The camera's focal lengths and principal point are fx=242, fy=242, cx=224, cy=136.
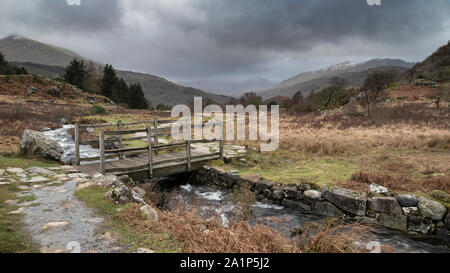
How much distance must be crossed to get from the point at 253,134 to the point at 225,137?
227cm

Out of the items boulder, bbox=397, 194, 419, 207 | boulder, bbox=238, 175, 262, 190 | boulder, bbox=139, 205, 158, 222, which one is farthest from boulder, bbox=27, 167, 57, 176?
boulder, bbox=397, 194, 419, 207

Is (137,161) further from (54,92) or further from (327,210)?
(54,92)

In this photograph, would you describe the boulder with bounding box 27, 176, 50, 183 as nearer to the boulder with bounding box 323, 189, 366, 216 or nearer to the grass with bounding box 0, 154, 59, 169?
the grass with bounding box 0, 154, 59, 169

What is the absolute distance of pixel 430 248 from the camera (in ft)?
18.8

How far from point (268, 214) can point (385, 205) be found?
11.1ft

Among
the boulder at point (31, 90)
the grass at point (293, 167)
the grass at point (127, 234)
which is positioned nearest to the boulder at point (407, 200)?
the grass at point (293, 167)

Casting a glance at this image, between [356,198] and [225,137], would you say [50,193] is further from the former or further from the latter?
[225,137]

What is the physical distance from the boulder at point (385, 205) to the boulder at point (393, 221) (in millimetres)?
114

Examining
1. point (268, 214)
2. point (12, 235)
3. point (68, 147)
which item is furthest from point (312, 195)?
point (68, 147)

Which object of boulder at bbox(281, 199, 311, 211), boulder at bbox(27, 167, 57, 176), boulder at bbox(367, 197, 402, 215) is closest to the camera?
boulder at bbox(367, 197, 402, 215)

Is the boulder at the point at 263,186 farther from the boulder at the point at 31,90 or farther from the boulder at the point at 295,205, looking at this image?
the boulder at the point at 31,90

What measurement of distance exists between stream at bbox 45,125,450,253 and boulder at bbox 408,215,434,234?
0.23 meters

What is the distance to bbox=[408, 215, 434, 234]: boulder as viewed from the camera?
20.8 ft
